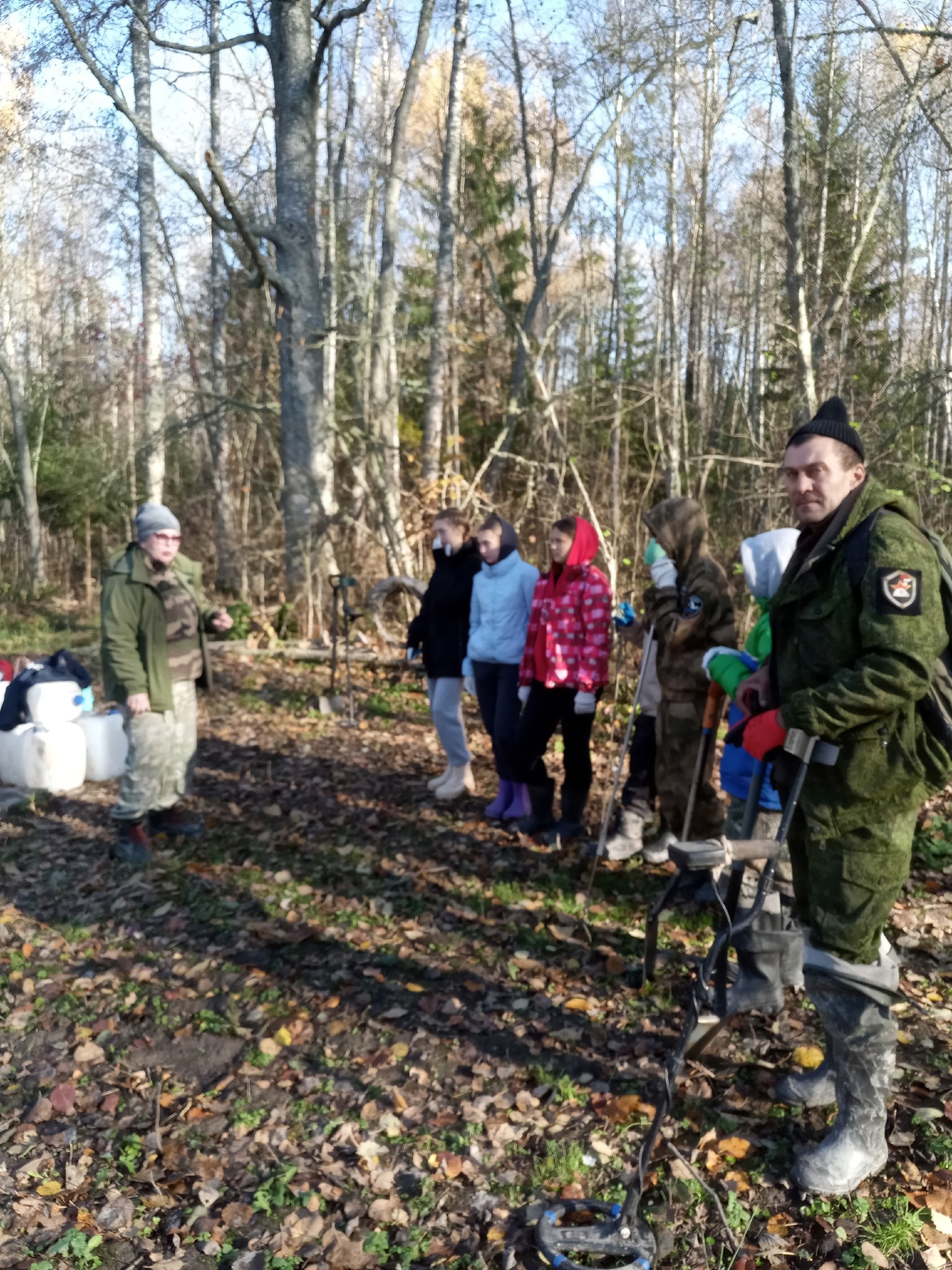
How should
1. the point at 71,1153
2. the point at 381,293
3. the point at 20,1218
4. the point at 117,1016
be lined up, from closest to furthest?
the point at 20,1218
the point at 71,1153
the point at 117,1016
the point at 381,293

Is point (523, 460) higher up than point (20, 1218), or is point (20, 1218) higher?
point (523, 460)

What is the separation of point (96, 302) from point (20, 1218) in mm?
31170

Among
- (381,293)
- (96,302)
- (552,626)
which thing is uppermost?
(96,302)

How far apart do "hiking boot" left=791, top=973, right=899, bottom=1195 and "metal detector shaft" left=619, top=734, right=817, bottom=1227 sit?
36 cm

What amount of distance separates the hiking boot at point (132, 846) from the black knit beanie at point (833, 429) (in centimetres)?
494

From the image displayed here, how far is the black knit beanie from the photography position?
293 centimetres

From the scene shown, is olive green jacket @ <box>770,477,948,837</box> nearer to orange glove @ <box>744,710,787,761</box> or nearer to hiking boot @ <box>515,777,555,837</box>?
orange glove @ <box>744,710,787,761</box>

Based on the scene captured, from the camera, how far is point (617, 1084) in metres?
3.78

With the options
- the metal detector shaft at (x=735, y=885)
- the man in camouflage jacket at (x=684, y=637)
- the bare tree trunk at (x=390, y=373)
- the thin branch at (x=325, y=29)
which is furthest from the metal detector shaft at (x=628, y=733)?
the thin branch at (x=325, y=29)

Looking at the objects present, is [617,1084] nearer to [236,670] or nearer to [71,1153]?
[71,1153]

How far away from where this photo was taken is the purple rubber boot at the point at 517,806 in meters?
6.67

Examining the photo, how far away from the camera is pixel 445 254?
555 inches

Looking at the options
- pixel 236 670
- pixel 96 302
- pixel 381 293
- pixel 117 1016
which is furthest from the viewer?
pixel 96 302

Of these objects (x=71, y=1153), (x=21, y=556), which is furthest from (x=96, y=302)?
(x=71, y=1153)
